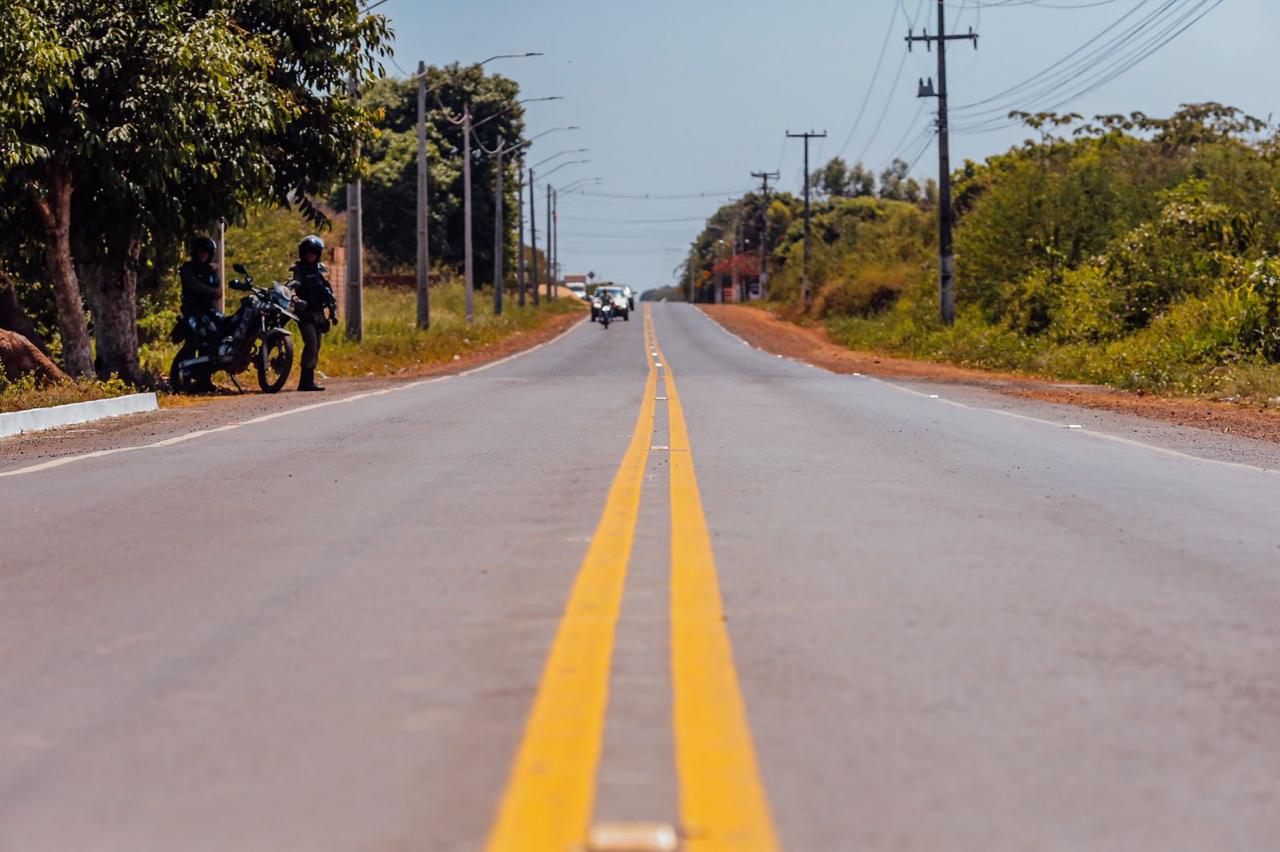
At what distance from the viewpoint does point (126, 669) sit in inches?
211

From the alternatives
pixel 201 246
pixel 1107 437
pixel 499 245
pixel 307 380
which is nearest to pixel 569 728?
pixel 1107 437

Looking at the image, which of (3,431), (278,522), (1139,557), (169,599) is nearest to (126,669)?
(169,599)

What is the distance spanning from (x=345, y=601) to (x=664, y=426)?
29.3 ft

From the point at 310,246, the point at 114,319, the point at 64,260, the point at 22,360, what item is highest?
the point at 310,246

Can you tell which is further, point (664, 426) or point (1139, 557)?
point (664, 426)

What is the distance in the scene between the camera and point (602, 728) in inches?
180

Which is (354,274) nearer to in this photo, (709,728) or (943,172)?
(943,172)

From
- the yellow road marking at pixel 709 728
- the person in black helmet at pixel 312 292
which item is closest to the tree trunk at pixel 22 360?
the person in black helmet at pixel 312 292

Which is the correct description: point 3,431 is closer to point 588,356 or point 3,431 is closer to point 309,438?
point 309,438

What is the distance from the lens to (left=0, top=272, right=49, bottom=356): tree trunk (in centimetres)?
2223

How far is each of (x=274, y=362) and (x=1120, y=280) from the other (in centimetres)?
1860

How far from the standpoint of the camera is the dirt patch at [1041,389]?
61.8ft

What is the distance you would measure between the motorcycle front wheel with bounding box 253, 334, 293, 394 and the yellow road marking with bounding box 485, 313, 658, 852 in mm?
14362

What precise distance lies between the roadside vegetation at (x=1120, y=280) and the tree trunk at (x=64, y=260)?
47.6 ft
